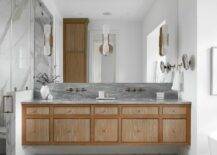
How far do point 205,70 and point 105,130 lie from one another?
147cm

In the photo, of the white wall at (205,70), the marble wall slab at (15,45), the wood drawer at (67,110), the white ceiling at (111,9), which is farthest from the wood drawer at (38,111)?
the white wall at (205,70)

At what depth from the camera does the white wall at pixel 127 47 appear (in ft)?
15.5

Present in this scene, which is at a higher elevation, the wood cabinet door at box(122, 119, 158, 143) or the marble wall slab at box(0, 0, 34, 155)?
the marble wall slab at box(0, 0, 34, 155)

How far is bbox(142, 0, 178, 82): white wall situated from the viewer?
4648mm

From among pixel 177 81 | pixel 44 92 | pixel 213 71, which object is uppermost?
pixel 213 71

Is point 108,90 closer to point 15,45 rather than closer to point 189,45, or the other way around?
point 189,45

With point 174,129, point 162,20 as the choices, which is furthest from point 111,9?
point 174,129

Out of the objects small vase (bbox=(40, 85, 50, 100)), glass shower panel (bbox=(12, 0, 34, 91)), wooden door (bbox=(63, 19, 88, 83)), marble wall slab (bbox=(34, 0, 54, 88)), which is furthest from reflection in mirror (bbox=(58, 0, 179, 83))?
glass shower panel (bbox=(12, 0, 34, 91))

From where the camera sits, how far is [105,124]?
409 cm

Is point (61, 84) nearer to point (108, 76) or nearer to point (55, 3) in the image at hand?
point (108, 76)

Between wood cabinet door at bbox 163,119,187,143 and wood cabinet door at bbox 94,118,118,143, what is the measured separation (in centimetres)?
65

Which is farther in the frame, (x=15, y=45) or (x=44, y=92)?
(x=44, y=92)

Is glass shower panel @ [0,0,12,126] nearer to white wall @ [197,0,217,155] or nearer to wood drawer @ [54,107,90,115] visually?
wood drawer @ [54,107,90,115]

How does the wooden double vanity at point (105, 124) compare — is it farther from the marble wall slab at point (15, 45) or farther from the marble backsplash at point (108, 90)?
the marble backsplash at point (108, 90)
